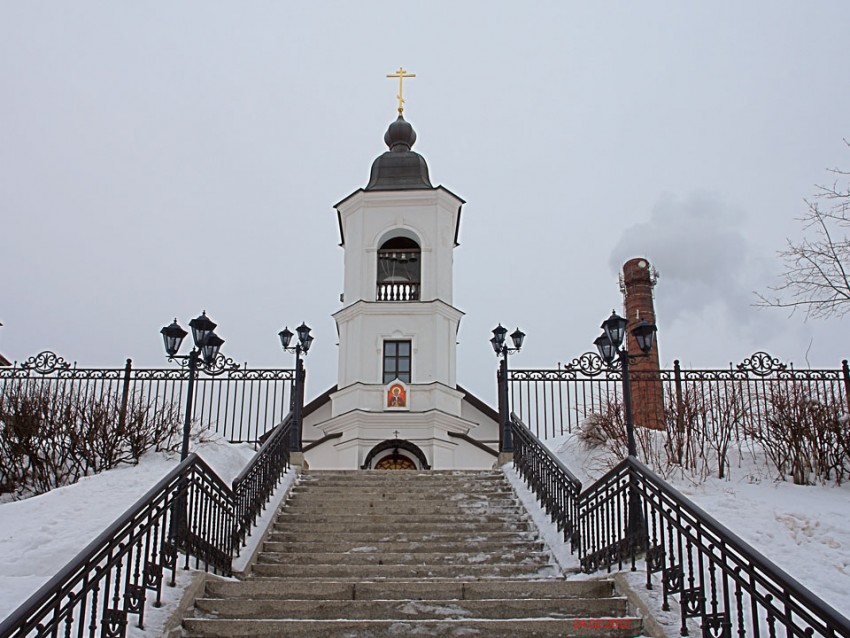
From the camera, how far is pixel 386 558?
969 cm

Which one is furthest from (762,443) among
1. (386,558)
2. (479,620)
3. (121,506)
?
(121,506)

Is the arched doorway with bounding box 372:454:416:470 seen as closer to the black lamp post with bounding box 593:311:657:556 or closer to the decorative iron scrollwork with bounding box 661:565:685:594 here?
the black lamp post with bounding box 593:311:657:556

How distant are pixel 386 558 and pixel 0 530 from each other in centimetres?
527

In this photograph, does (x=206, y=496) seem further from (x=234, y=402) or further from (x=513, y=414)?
(x=234, y=402)

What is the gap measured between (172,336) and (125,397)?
207 inches

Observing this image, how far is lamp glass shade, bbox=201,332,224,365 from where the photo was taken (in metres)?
12.0

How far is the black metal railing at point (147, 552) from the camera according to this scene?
5.73 meters

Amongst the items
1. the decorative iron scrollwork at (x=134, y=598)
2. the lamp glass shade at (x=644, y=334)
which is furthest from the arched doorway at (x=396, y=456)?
the decorative iron scrollwork at (x=134, y=598)

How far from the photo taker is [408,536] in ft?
34.8

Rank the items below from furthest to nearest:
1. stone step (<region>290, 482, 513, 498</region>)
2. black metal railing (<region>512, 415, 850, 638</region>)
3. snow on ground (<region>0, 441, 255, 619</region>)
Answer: stone step (<region>290, 482, 513, 498</region>) → snow on ground (<region>0, 441, 255, 619</region>) → black metal railing (<region>512, 415, 850, 638</region>)

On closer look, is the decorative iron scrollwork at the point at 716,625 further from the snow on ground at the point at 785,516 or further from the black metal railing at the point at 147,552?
the black metal railing at the point at 147,552

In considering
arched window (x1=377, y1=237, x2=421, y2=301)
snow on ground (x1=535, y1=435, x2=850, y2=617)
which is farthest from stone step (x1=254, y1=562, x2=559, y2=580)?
arched window (x1=377, y1=237, x2=421, y2=301)

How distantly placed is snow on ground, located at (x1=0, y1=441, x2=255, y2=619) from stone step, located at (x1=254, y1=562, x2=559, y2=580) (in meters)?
2.43

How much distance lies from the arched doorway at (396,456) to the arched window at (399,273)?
4485 millimetres
